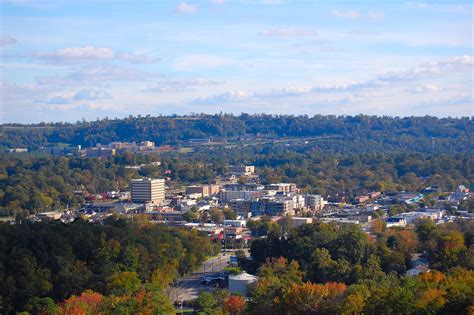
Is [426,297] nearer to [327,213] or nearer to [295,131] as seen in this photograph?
[327,213]

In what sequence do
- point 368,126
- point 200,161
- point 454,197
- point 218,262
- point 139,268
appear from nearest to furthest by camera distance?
point 139,268
point 218,262
point 454,197
point 200,161
point 368,126

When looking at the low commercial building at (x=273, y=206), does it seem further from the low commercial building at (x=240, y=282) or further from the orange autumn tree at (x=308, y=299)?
the orange autumn tree at (x=308, y=299)

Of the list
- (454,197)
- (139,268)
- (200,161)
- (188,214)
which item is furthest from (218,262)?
(200,161)

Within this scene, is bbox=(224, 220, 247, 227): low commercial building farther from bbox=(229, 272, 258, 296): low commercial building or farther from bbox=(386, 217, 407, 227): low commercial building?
bbox=(229, 272, 258, 296): low commercial building

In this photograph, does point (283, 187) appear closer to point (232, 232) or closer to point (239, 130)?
point (232, 232)

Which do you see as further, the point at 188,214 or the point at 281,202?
the point at 281,202

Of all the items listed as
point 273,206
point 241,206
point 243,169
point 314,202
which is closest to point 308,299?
point 273,206

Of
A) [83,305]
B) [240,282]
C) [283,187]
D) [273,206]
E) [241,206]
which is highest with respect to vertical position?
[83,305]
